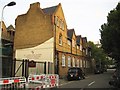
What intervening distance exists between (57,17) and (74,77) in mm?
10923

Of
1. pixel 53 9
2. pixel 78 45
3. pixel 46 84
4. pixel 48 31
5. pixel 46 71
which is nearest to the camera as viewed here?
pixel 46 84

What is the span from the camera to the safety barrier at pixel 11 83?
12172 mm

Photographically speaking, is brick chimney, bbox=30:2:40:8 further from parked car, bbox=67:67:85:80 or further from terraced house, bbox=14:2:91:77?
parked car, bbox=67:67:85:80

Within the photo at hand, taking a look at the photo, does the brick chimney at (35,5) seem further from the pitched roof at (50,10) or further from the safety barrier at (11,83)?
the safety barrier at (11,83)

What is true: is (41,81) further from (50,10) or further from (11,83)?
(50,10)

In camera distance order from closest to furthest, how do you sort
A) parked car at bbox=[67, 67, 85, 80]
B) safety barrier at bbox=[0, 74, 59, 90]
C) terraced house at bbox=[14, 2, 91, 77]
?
safety barrier at bbox=[0, 74, 59, 90] → parked car at bbox=[67, 67, 85, 80] → terraced house at bbox=[14, 2, 91, 77]

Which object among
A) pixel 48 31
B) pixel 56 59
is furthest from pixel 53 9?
pixel 56 59

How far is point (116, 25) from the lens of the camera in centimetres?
2770

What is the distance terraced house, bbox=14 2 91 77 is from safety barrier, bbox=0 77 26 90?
19.2 m

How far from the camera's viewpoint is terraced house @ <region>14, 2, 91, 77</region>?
3455cm

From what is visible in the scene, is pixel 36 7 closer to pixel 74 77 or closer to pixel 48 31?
pixel 48 31

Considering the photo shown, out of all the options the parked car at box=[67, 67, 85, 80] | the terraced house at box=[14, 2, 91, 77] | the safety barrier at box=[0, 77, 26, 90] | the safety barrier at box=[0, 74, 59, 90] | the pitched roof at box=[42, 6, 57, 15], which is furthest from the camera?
the pitched roof at box=[42, 6, 57, 15]

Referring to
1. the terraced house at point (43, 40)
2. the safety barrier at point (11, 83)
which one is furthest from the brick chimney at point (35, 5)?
the safety barrier at point (11, 83)

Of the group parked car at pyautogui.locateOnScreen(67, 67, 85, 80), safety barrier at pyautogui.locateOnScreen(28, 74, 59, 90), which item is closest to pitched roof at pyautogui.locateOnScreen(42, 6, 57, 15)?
parked car at pyautogui.locateOnScreen(67, 67, 85, 80)
